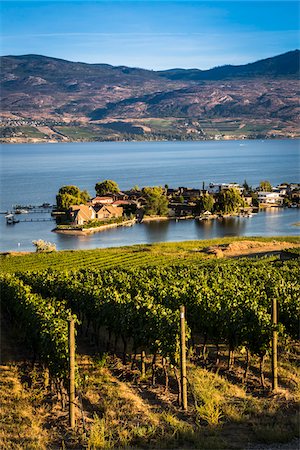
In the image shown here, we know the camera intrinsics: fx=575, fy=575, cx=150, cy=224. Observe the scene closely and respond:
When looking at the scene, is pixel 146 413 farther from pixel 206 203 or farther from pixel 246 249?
pixel 206 203

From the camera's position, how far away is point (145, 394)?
1010 cm

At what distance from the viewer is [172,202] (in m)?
80.0

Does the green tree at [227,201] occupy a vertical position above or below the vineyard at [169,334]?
below

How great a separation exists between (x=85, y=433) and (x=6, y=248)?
151ft

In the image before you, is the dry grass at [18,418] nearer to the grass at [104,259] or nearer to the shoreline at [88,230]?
the grass at [104,259]

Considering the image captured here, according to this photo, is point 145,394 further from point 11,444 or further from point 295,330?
point 295,330

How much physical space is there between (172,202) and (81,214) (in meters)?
17.5

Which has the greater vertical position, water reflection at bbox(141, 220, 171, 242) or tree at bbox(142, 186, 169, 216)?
tree at bbox(142, 186, 169, 216)

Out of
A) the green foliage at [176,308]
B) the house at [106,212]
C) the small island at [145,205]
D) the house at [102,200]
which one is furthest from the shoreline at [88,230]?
the green foliage at [176,308]

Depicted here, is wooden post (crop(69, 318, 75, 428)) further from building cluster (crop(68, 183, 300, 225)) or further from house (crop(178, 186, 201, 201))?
house (crop(178, 186, 201, 201))

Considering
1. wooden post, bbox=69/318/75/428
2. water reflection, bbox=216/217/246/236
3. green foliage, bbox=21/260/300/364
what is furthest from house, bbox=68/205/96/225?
wooden post, bbox=69/318/75/428

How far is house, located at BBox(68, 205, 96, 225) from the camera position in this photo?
65.9 meters

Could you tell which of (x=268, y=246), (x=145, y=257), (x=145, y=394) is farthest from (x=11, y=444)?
(x=268, y=246)

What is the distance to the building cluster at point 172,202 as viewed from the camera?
6788cm
